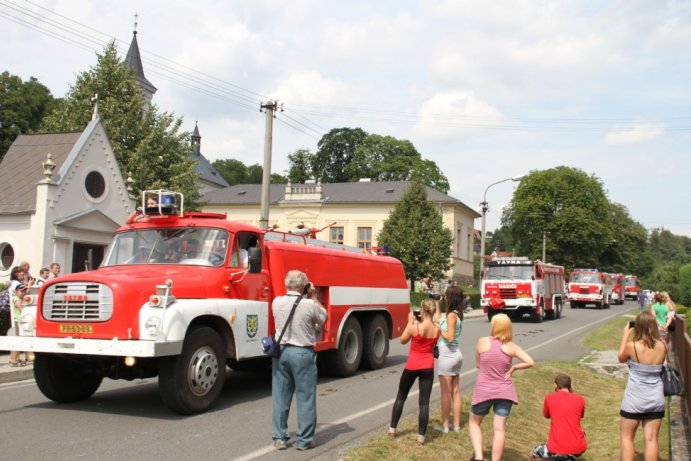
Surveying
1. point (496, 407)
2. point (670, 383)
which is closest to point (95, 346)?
point (496, 407)

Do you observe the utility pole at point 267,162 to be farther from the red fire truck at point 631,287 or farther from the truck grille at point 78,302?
the red fire truck at point 631,287

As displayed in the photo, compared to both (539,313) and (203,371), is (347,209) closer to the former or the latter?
(539,313)

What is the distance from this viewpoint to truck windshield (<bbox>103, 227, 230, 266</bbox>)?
31.0 ft

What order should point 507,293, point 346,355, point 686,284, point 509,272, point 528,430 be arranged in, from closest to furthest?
point 528,430 < point 346,355 < point 686,284 < point 507,293 < point 509,272

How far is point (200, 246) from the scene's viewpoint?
953 centimetres

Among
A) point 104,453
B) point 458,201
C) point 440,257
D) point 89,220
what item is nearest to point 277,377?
point 104,453

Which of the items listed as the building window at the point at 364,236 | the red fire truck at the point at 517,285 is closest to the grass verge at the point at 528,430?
the red fire truck at the point at 517,285

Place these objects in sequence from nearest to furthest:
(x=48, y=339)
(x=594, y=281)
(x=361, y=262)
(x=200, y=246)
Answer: (x=48, y=339)
(x=200, y=246)
(x=361, y=262)
(x=594, y=281)

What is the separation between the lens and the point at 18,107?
→ 5247 centimetres

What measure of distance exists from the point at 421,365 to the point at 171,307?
2997 millimetres

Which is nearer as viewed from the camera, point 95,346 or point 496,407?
point 496,407

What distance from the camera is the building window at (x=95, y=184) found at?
27.6 metres

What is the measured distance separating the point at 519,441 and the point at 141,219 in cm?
600

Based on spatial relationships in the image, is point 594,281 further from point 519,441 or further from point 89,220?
point 519,441
